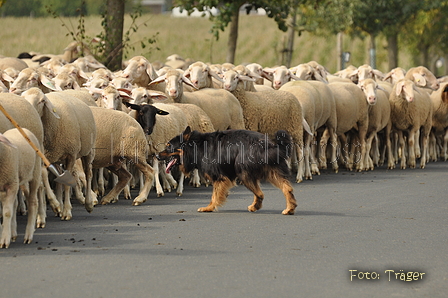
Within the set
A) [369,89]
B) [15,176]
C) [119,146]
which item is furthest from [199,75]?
[15,176]

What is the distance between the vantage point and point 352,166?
17453 mm

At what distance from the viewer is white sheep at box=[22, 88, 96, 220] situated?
10.0 m

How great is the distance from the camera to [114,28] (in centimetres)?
2114

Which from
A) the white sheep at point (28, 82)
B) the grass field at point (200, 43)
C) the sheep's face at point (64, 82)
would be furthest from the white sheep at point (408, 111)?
the grass field at point (200, 43)

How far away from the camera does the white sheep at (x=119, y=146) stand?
11266 millimetres

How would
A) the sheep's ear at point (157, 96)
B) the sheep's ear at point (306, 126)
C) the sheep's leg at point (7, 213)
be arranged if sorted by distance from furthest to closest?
the sheep's ear at point (306, 126), the sheep's ear at point (157, 96), the sheep's leg at point (7, 213)

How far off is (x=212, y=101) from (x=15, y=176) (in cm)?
733

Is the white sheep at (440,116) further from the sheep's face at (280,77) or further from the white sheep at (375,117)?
the sheep's face at (280,77)

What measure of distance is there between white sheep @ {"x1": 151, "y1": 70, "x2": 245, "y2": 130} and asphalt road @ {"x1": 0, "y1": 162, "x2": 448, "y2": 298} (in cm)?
307

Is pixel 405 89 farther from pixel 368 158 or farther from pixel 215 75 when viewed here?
pixel 215 75

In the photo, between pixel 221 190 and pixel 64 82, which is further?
pixel 64 82

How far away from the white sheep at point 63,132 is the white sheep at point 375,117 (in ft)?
26.5

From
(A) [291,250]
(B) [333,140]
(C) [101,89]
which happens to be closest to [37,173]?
(A) [291,250]

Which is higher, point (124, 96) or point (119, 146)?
point (124, 96)
